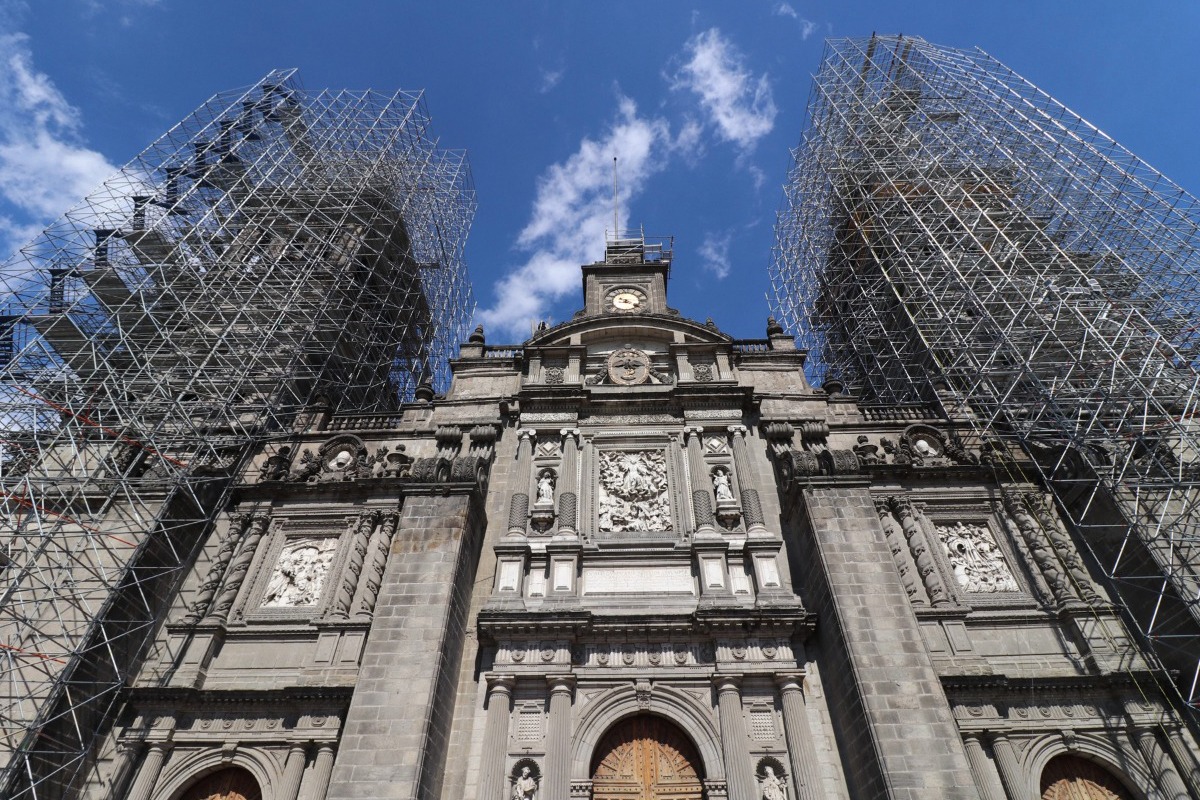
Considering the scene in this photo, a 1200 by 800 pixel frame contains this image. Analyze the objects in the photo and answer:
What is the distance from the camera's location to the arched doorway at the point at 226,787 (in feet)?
40.8

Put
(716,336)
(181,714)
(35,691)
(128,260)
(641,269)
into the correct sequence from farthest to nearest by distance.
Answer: (641,269)
(716,336)
(128,260)
(181,714)
(35,691)

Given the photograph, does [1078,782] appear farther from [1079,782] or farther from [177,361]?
[177,361]

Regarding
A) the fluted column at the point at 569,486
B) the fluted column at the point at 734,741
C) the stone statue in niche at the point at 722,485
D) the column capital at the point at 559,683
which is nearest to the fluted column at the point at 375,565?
the fluted column at the point at 569,486

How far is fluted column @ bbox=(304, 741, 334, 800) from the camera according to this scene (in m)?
11.8

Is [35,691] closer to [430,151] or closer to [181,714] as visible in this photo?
[181,714]

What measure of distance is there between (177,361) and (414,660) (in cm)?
1202

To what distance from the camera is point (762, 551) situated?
14883mm

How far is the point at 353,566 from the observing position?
15.1 metres

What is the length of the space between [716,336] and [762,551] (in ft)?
25.0

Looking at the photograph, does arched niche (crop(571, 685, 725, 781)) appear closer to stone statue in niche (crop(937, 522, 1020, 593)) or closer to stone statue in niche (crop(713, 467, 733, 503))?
stone statue in niche (crop(713, 467, 733, 503))

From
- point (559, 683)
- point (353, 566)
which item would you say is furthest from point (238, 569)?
point (559, 683)

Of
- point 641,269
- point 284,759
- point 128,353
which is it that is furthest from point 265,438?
point 641,269

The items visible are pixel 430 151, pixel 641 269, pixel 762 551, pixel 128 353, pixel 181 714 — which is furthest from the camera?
pixel 430 151

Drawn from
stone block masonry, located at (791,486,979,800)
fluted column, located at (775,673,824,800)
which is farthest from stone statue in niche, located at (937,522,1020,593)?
fluted column, located at (775,673,824,800)
